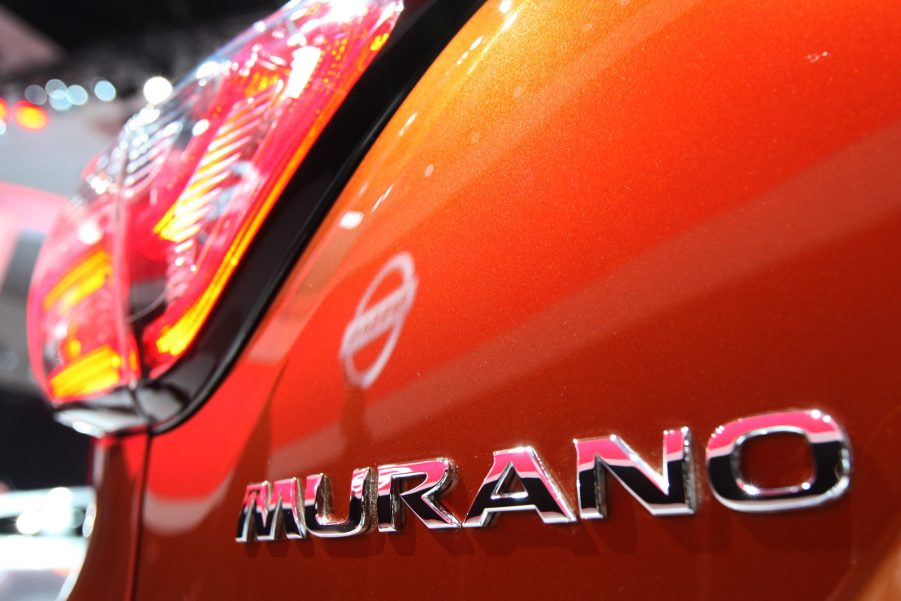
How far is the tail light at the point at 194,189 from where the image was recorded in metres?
0.58

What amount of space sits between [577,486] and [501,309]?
12 centimetres

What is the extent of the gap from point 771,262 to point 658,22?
165mm

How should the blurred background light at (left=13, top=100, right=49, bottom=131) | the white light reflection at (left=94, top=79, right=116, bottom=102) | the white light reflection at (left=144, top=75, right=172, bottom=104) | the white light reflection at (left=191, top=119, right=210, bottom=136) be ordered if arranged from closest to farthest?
the white light reflection at (left=191, top=119, right=210, bottom=136) → the white light reflection at (left=144, top=75, right=172, bottom=104) → the white light reflection at (left=94, top=79, right=116, bottom=102) → the blurred background light at (left=13, top=100, right=49, bottom=131)

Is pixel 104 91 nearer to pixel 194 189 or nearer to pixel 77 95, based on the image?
pixel 77 95

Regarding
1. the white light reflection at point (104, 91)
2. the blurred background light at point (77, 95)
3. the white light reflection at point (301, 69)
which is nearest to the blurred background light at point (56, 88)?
the blurred background light at point (77, 95)

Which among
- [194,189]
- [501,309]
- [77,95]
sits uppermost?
[77,95]

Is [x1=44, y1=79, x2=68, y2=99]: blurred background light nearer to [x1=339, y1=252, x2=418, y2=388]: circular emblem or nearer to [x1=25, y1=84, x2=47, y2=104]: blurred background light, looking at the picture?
[x1=25, y1=84, x2=47, y2=104]: blurred background light

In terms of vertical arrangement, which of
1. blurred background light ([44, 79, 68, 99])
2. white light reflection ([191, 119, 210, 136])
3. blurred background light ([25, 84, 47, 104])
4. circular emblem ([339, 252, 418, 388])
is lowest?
circular emblem ([339, 252, 418, 388])

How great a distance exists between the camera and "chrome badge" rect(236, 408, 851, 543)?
0.31 meters

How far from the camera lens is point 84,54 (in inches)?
207

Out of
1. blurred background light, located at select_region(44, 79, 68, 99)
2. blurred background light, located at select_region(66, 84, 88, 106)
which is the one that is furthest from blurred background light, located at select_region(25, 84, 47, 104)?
blurred background light, located at select_region(66, 84, 88, 106)

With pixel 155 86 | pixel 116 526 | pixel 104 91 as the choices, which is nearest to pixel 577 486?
pixel 116 526

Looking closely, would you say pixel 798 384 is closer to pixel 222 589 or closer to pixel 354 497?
pixel 354 497

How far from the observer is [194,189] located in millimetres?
602
